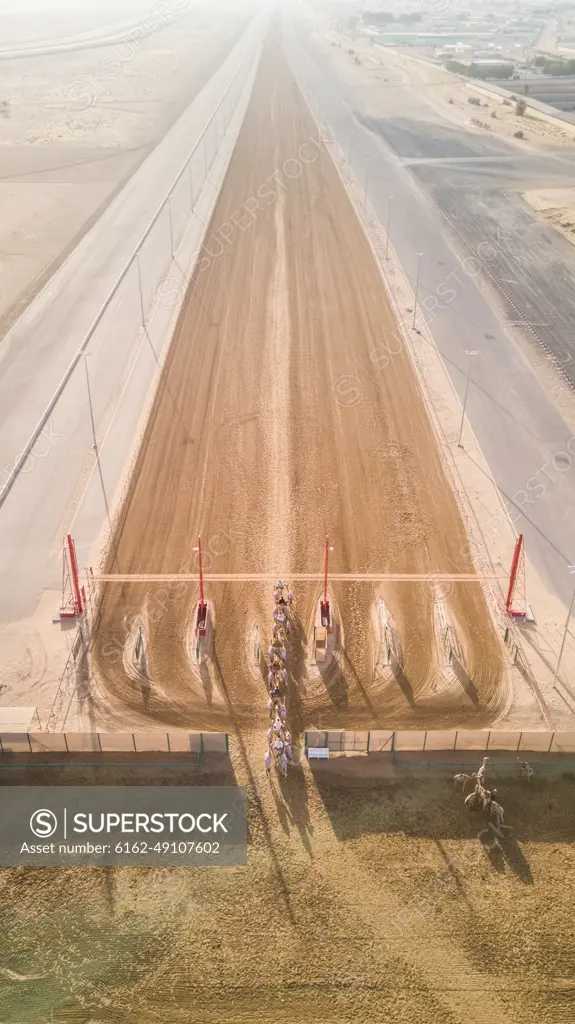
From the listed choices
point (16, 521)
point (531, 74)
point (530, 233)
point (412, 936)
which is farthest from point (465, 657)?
point (531, 74)

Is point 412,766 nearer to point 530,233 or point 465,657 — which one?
point 465,657

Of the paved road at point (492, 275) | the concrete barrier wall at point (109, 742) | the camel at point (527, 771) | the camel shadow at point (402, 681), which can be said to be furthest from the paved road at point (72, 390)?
the paved road at point (492, 275)

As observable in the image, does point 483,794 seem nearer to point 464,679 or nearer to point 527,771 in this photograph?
point 527,771

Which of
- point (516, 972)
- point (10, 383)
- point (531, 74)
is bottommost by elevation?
point (516, 972)

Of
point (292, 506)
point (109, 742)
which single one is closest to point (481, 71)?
point (292, 506)

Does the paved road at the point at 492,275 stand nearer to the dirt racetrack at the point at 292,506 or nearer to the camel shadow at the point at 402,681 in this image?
Answer: the dirt racetrack at the point at 292,506

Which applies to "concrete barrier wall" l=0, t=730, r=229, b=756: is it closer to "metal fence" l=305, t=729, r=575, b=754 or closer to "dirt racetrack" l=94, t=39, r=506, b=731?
"dirt racetrack" l=94, t=39, r=506, b=731
